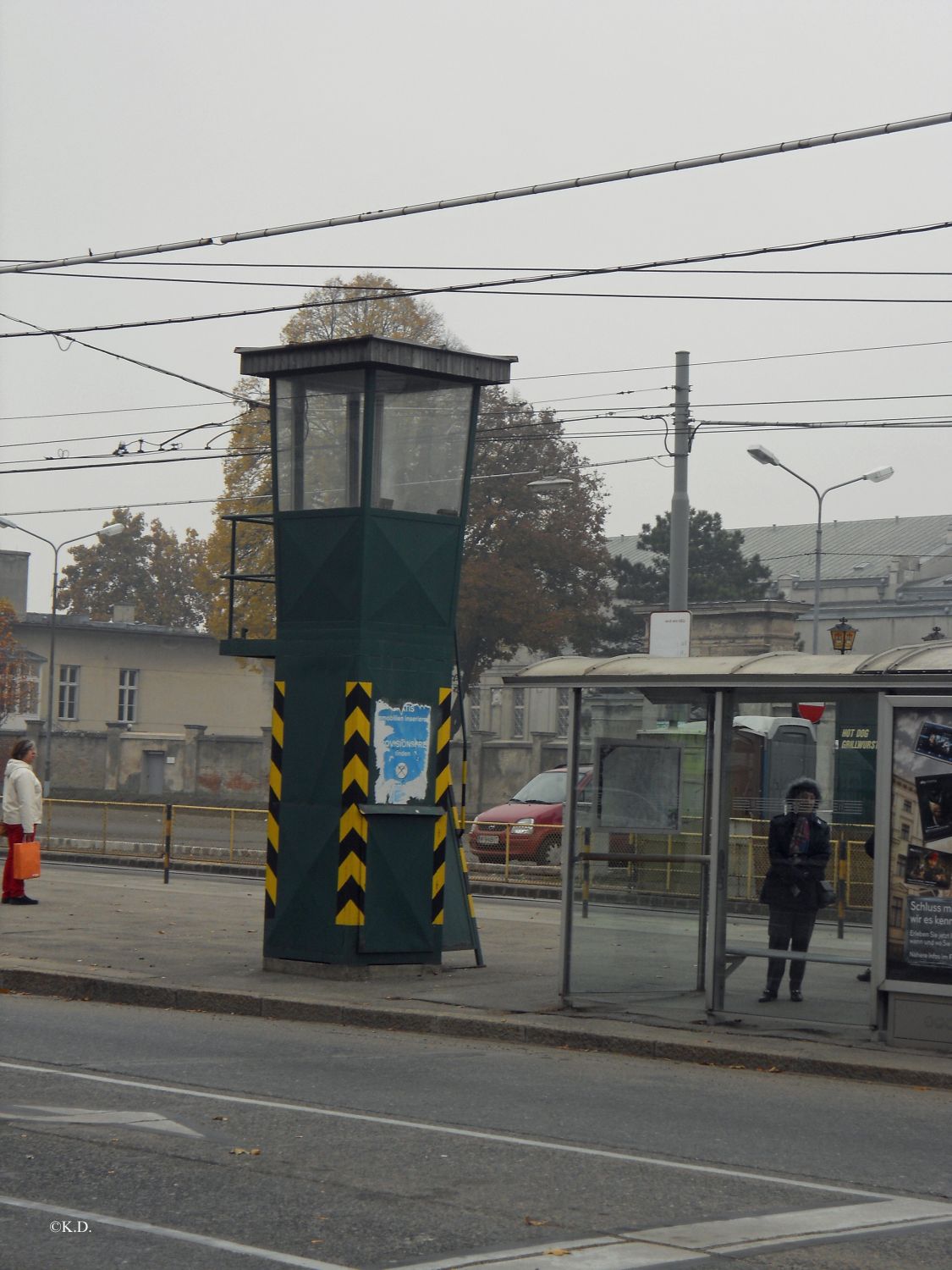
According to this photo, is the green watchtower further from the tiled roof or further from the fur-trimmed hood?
the tiled roof

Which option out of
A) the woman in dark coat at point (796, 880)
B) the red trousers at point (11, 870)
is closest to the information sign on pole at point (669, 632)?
the red trousers at point (11, 870)

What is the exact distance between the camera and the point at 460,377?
45.6 feet

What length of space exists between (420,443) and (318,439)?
0.83m

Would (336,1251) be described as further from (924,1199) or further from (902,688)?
(902,688)

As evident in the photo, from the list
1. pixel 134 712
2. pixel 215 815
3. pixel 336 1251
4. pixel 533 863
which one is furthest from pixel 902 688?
pixel 134 712

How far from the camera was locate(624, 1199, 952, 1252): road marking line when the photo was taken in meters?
5.99

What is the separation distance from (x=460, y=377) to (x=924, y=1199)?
851 centimetres

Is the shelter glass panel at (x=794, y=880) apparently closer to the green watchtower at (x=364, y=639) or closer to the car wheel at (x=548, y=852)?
the green watchtower at (x=364, y=639)

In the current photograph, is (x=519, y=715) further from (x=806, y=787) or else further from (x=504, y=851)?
(x=806, y=787)

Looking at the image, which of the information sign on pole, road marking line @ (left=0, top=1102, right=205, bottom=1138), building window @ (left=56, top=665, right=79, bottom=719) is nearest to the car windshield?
the information sign on pole

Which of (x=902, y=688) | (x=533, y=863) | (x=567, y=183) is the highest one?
(x=567, y=183)

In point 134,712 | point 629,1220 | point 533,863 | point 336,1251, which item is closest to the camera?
point 336,1251

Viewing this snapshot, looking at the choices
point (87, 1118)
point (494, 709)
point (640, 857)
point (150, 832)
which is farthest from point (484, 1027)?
point (494, 709)

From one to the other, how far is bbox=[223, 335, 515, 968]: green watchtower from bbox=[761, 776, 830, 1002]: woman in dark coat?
3134mm
